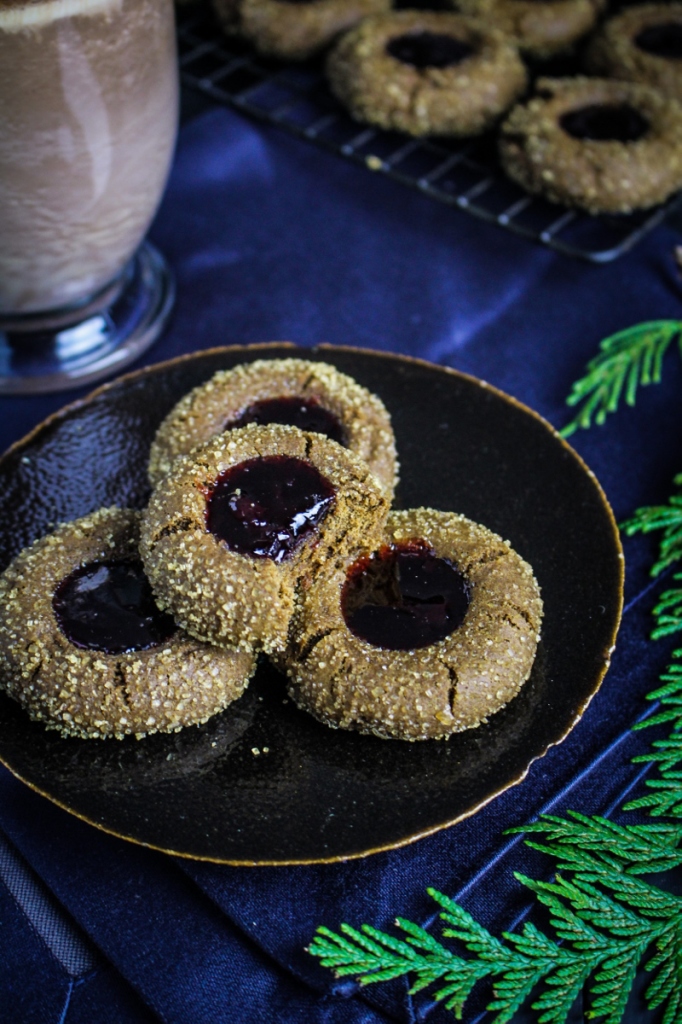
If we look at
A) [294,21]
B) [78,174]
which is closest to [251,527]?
[78,174]

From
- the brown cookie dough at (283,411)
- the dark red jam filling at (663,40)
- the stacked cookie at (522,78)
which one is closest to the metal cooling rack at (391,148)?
the stacked cookie at (522,78)

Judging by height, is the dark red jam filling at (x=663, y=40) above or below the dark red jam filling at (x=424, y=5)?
below

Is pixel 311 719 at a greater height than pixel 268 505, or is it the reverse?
pixel 268 505

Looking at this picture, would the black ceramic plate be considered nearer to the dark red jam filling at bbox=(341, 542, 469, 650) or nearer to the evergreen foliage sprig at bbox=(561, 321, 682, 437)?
the dark red jam filling at bbox=(341, 542, 469, 650)

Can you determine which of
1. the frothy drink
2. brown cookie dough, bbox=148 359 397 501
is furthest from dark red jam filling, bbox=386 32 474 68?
brown cookie dough, bbox=148 359 397 501

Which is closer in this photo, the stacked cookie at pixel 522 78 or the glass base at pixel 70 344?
the glass base at pixel 70 344

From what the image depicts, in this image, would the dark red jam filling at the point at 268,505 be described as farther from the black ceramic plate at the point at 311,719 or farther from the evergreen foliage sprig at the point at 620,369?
the evergreen foliage sprig at the point at 620,369

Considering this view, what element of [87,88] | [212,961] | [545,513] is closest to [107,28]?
[87,88]

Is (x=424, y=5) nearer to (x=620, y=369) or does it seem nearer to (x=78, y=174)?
(x=620, y=369)

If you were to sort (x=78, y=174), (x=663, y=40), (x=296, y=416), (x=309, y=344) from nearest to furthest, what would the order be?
(x=296, y=416) → (x=78, y=174) → (x=309, y=344) → (x=663, y=40)
